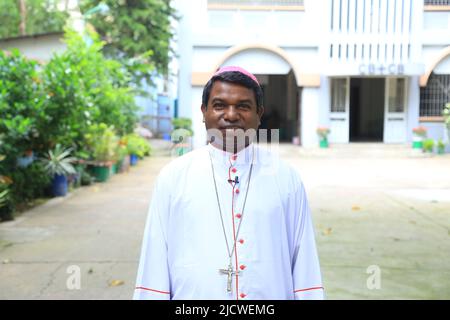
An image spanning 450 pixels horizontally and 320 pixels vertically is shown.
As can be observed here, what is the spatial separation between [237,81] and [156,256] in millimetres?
589

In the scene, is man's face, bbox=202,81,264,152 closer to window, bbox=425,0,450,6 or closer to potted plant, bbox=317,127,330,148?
window, bbox=425,0,450,6

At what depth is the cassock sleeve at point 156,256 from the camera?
1.57 metres

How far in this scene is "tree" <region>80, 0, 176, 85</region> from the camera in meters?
13.4

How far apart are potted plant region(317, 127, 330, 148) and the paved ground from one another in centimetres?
301

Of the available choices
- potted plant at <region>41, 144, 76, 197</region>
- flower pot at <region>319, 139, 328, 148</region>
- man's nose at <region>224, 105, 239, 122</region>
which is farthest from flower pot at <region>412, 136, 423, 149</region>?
man's nose at <region>224, 105, 239, 122</region>

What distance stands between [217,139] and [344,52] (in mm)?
4168

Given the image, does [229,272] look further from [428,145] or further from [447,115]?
[428,145]

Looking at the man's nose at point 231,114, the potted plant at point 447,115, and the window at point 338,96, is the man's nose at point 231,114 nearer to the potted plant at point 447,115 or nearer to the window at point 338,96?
the potted plant at point 447,115

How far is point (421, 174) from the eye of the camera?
33.0 feet

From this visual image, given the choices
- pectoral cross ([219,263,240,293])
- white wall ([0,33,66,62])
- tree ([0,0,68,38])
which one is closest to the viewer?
pectoral cross ([219,263,240,293])

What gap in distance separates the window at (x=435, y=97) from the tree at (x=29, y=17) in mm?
13567

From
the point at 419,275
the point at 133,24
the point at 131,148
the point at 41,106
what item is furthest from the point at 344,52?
the point at 133,24

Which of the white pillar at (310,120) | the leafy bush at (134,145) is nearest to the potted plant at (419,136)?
the white pillar at (310,120)

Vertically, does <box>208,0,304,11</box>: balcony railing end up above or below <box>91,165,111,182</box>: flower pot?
above
